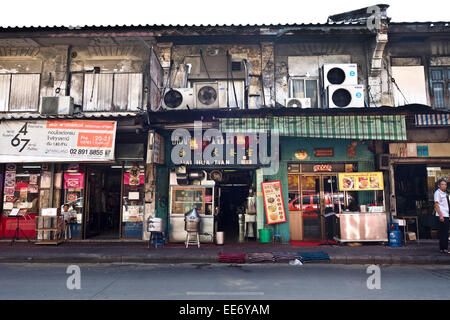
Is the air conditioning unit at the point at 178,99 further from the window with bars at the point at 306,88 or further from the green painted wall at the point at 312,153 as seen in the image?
the window with bars at the point at 306,88

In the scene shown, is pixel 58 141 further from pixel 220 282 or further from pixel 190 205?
pixel 220 282

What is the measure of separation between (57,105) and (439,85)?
50.6 ft

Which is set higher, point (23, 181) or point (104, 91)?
point (104, 91)

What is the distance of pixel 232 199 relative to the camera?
15.2 m

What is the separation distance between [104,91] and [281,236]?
9.26 meters

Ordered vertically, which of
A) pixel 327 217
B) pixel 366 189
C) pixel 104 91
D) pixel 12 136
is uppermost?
pixel 104 91

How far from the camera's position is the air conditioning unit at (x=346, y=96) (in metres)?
11.1

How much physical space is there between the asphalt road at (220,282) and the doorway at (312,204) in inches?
140

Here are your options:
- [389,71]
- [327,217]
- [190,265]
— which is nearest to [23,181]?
[190,265]

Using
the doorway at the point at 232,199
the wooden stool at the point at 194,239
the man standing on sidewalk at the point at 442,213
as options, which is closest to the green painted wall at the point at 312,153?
the doorway at the point at 232,199

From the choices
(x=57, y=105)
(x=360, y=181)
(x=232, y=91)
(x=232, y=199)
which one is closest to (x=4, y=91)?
(x=57, y=105)

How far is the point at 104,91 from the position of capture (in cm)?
1197

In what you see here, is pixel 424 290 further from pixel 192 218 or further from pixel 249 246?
pixel 192 218

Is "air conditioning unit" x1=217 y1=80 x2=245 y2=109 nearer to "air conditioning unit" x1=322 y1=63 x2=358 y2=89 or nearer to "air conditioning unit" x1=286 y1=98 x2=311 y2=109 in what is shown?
"air conditioning unit" x1=286 y1=98 x2=311 y2=109
